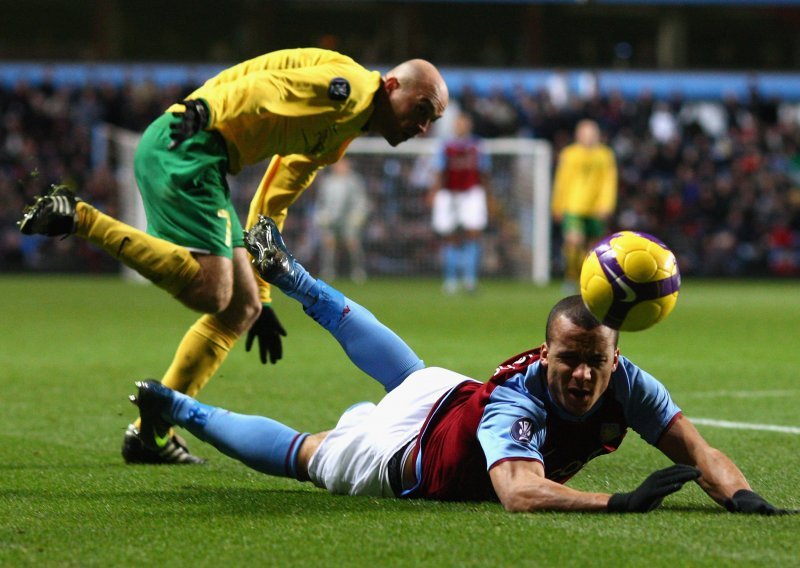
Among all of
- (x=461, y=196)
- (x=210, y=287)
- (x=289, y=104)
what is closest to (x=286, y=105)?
(x=289, y=104)

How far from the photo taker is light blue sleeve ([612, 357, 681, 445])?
4207 millimetres

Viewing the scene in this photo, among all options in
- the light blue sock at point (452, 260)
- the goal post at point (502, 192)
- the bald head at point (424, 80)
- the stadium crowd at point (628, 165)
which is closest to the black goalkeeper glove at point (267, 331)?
the bald head at point (424, 80)

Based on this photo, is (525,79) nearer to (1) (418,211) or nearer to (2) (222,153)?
(1) (418,211)

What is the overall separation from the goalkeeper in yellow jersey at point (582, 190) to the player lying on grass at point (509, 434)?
14.3 m

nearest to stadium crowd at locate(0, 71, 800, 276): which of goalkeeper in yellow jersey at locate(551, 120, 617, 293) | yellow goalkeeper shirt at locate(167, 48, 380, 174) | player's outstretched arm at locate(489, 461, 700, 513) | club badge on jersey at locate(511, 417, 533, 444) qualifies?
goalkeeper in yellow jersey at locate(551, 120, 617, 293)

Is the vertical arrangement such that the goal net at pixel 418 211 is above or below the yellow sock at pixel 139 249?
below

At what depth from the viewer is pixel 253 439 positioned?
4520mm

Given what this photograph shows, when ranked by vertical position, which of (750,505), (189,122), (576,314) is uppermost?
(189,122)

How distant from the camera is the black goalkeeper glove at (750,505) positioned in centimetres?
396

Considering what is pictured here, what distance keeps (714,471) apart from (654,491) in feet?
1.36

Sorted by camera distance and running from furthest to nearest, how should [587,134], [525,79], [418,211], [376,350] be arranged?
[525,79]
[418,211]
[587,134]
[376,350]

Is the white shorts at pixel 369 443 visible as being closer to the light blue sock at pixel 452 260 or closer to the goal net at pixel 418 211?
the light blue sock at pixel 452 260

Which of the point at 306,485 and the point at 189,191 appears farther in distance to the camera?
the point at 189,191

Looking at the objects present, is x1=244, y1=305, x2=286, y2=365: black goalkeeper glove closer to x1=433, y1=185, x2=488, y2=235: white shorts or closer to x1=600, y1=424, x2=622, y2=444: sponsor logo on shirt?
x1=600, y1=424, x2=622, y2=444: sponsor logo on shirt
